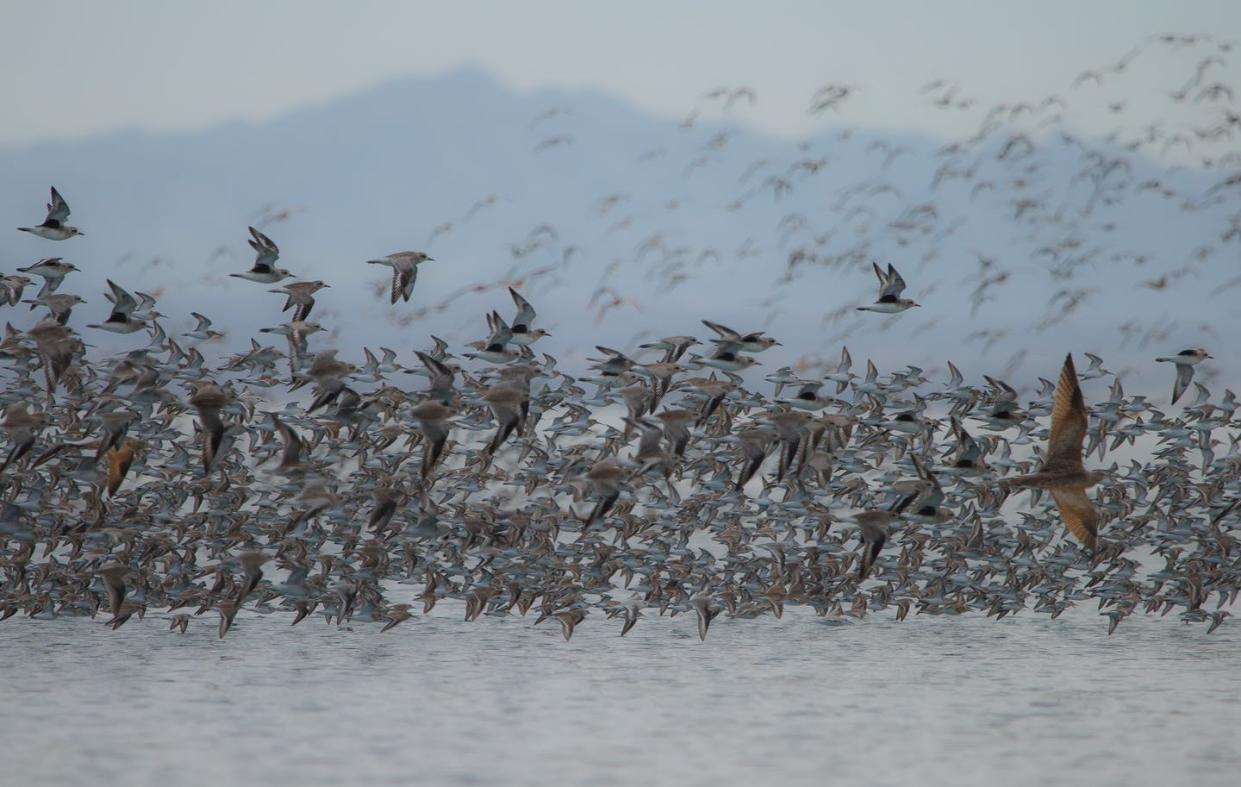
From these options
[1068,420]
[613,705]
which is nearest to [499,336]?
[613,705]

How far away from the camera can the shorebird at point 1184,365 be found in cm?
3052

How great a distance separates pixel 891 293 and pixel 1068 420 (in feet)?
19.3

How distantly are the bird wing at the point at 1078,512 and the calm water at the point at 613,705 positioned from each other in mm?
3499

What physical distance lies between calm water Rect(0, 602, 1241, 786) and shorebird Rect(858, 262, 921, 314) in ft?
25.2

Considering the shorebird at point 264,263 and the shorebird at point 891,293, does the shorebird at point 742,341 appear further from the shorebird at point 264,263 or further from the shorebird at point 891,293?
the shorebird at point 264,263

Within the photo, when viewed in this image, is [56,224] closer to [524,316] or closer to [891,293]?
[524,316]

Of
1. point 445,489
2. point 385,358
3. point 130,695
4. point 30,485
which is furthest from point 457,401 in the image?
point 30,485

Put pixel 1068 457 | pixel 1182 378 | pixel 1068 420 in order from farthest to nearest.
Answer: pixel 1182 378, pixel 1068 457, pixel 1068 420

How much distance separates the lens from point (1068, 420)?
21516mm

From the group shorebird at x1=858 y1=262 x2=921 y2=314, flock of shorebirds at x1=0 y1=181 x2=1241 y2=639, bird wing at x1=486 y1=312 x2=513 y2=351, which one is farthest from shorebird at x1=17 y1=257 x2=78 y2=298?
shorebird at x1=858 y1=262 x2=921 y2=314

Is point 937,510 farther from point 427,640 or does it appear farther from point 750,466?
point 427,640

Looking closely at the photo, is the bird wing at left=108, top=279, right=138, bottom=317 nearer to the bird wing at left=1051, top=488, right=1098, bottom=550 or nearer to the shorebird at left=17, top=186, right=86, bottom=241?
the shorebird at left=17, top=186, right=86, bottom=241

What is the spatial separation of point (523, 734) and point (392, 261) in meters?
9.49

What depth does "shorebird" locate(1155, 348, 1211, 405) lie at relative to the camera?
30.5 metres
